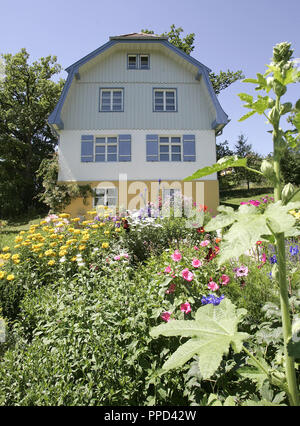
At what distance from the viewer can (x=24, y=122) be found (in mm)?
20109

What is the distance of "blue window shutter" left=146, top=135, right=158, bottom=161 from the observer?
516 inches

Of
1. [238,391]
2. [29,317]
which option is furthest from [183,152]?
[238,391]

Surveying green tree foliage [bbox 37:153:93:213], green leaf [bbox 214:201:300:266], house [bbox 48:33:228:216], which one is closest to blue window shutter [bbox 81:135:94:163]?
house [bbox 48:33:228:216]

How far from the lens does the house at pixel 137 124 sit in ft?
42.3

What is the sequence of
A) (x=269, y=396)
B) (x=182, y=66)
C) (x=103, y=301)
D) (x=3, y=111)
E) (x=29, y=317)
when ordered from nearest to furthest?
(x=269, y=396) < (x=103, y=301) < (x=29, y=317) < (x=182, y=66) < (x=3, y=111)

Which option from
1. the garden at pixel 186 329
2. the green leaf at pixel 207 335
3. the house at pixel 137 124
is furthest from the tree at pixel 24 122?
the green leaf at pixel 207 335

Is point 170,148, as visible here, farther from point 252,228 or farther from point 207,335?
point 252,228

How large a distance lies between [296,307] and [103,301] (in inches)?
61.9

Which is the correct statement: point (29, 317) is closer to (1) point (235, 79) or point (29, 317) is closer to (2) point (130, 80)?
(2) point (130, 80)

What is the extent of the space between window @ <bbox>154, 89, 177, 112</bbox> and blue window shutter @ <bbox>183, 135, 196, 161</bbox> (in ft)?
5.48

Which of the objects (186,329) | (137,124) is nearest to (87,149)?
(137,124)

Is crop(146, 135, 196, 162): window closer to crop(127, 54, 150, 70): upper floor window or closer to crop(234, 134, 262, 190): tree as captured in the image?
crop(127, 54, 150, 70): upper floor window

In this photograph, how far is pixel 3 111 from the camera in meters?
20.0
